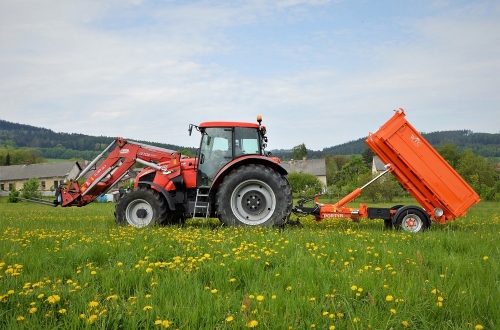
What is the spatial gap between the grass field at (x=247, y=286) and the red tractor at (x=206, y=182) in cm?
275

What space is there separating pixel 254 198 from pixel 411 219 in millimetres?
3530

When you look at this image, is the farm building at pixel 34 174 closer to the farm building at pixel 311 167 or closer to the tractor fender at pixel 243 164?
the farm building at pixel 311 167

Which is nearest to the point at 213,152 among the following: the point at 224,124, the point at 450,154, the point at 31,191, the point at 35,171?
the point at 224,124

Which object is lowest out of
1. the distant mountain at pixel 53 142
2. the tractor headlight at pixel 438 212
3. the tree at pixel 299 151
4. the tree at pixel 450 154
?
the tractor headlight at pixel 438 212

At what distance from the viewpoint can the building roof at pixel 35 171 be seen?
78.8m

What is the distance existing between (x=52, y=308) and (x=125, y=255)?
74.3 inches

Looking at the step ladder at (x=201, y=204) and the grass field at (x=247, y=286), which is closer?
the grass field at (x=247, y=286)

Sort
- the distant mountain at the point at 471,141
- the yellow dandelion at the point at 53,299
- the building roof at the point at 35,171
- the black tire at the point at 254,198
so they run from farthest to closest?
1. the distant mountain at the point at 471,141
2. the building roof at the point at 35,171
3. the black tire at the point at 254,198
4. the yellow dandelion at the point at 53,299

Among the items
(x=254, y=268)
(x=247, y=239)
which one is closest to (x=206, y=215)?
(x=247, y=239)

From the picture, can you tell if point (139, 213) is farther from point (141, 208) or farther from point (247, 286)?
point (247, 286)

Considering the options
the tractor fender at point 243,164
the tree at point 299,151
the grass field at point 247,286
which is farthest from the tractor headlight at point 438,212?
the tree at point 299,151

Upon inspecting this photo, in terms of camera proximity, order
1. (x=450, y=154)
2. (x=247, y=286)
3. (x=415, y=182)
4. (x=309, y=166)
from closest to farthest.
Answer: (x=247, y=286) < (x=415, y=182) < (x=450, y=154) < (x=309, y=166)

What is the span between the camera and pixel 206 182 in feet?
31.5

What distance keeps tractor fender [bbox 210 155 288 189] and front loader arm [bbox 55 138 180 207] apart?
1737 mm
